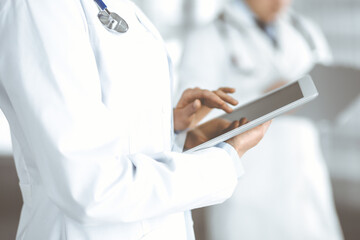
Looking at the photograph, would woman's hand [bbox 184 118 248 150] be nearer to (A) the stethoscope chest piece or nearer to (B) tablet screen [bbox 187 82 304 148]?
(B) tablet screen [bbox 187 82 304 148]

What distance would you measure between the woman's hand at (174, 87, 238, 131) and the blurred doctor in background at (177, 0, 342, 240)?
0.95m

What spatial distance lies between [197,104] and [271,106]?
13 centimetres

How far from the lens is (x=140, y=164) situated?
65cm

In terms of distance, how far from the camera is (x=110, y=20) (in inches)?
28.3

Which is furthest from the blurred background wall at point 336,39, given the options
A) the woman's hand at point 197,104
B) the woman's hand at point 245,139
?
the woman's hand at point 245,139

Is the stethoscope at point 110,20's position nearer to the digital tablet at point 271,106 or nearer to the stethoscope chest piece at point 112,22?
the stethoscope chest piece at point 112,22

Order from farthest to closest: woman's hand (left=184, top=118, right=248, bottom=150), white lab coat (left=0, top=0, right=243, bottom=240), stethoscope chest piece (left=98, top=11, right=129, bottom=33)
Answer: woman's hand (left=184, top=118, right=248, bottom=150), stethoscope chest piece (left=98, top=11, right=129, bottom=33), white lab coat (left=0, top=0, right=243, bottom=240)

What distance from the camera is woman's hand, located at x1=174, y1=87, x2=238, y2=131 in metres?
0.83

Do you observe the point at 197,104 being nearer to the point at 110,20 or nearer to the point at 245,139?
the point at 245,139

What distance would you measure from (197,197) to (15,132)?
298 millimetres

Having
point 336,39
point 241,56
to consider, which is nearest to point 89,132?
point 241,56

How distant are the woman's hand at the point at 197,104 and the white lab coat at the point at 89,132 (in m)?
0.12

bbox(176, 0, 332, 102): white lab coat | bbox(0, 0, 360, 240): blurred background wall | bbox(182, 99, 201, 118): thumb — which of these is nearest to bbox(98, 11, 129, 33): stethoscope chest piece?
bbox(182, 99, 201, 118): thumb

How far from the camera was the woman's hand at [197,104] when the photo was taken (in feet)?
2.72
